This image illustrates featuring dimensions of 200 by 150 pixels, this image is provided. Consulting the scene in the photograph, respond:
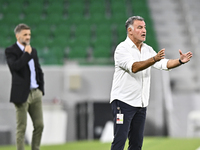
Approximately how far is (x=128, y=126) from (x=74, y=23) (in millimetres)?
9905

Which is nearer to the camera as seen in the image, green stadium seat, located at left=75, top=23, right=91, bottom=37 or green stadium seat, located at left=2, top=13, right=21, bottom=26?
green stadium seat, located at left=75, top=23, right=91, bottom=37

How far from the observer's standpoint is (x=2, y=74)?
31.4 feet

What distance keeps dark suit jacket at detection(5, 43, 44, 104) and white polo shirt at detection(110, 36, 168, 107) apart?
→ 113cm

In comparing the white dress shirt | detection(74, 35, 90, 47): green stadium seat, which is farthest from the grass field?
detection(74, 35, 90, 47): green stadium seat

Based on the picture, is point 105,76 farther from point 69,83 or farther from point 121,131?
point 121,131

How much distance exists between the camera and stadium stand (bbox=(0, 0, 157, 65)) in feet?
37.9

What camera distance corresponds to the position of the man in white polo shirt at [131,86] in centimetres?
338

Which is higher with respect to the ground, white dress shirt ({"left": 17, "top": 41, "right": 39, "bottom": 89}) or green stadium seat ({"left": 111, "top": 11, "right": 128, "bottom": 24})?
green stadium seat ({"left": 111, "top": 11, "right": 128, "bottom": 24})

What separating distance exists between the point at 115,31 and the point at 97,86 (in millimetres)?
3133

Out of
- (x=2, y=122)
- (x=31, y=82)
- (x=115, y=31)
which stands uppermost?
(x=115, y=31)

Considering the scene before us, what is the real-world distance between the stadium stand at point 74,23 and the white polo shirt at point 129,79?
7.22m

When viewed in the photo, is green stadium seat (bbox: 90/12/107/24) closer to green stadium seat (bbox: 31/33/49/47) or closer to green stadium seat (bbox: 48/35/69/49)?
green stadium seat (bbox: 48/35/69/49)

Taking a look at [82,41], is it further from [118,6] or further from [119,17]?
[118,6]

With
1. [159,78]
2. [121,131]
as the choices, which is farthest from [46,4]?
[121,131]
